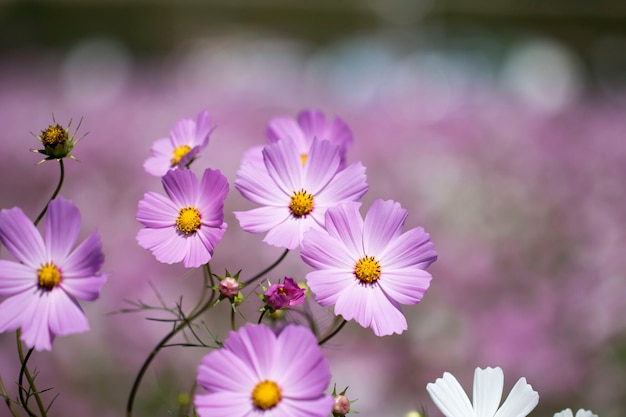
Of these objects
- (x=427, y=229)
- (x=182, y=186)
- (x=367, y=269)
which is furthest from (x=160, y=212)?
(x=427, y=229)

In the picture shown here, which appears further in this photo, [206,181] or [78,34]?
[78,34]

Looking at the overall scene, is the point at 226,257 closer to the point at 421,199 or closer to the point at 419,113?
the point at 421,199

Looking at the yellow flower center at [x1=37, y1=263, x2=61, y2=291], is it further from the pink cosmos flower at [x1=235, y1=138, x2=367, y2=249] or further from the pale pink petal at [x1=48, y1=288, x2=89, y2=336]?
the pink cosmos flower at [x1=235, y1=138, x2=367, y2=249]

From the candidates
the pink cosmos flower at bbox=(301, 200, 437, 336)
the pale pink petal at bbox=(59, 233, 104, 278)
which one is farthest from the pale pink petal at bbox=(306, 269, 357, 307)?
the pale pink petal at bbox=(59, 233, 104, 278)

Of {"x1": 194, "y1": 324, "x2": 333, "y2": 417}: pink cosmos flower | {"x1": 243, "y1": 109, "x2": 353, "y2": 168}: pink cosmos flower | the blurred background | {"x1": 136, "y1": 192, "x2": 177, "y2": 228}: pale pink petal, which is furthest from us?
the blurred background

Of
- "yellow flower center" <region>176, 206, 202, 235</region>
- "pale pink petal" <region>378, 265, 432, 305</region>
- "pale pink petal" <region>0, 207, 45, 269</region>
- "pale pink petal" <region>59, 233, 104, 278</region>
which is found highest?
"yellow flower center" <region>176, 206, 202, 235</region>

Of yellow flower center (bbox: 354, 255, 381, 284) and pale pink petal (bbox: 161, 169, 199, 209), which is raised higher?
pale pink petal (bbox: 161, 169, 199, 209)

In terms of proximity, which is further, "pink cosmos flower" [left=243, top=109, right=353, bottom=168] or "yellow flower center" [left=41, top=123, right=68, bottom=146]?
"pink cosmos flower" [left=243, top=109, right=353, bottom=168]

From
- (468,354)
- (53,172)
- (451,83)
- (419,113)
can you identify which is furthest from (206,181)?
(451,83)
